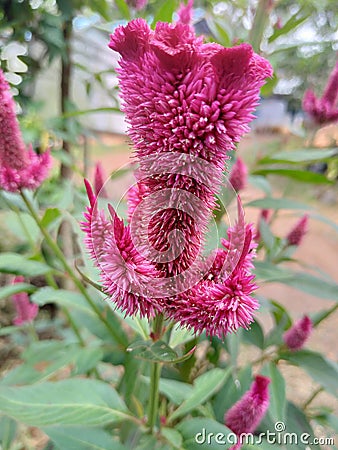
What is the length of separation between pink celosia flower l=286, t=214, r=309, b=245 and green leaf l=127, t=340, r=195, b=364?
459 mm

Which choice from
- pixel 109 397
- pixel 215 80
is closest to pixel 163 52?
pixel 215 80

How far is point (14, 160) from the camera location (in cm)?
48

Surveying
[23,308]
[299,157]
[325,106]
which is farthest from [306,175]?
[23,308]

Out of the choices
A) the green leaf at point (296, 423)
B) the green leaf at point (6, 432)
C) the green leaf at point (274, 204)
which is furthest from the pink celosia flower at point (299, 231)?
the green leaf at point (6, 432)

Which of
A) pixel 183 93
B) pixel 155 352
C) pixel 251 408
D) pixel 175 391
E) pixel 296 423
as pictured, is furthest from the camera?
pixel 296 423

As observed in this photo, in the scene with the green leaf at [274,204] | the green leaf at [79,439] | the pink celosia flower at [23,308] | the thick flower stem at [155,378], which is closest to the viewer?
the thick flower stem at [155,378]

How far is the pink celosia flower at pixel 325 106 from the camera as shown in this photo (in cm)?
75

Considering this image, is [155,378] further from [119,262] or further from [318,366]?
[318,366]

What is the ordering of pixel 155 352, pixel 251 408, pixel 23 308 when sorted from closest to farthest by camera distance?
1. pixel 155 352
2. pixel 251 408
3. pixel 23 308

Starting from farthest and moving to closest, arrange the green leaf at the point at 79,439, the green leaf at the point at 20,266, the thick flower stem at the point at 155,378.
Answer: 1. the green leaf at the point at 20,266
2. the green leaf at the point at 79,439
3. the thick flower stem at the point at 155,378

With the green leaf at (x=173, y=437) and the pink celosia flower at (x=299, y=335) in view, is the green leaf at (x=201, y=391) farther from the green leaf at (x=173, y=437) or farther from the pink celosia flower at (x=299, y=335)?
the pink celosia flower at (x=299, y=335)

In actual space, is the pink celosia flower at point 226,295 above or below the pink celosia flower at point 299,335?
above

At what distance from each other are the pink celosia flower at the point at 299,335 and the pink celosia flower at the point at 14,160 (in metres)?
0.43

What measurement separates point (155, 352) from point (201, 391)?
0.21m
